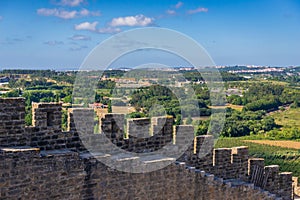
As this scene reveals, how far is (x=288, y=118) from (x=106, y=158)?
77132mm

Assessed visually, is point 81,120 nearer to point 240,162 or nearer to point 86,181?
point 86,181

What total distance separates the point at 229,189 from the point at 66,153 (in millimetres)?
4334

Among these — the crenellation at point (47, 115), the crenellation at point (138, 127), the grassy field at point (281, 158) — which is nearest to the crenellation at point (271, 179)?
the crenellation at point (138, 127)

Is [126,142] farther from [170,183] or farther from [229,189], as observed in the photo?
[229,189]

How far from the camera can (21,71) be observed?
59.6 meters

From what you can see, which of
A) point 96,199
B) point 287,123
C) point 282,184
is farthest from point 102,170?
point 287,123

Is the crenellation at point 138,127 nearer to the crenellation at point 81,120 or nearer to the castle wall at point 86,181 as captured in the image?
the crenellation at point 81,120

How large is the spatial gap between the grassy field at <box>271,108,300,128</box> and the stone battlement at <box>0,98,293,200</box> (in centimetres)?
6386

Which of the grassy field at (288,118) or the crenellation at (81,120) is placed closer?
the crenellation at (81,120)

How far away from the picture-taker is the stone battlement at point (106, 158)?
7.52 metres

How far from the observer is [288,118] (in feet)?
266

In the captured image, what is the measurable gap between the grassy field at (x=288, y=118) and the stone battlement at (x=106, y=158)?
63861mm

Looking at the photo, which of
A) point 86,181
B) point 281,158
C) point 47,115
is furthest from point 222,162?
point 281,158

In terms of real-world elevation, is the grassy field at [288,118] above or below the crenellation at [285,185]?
below
